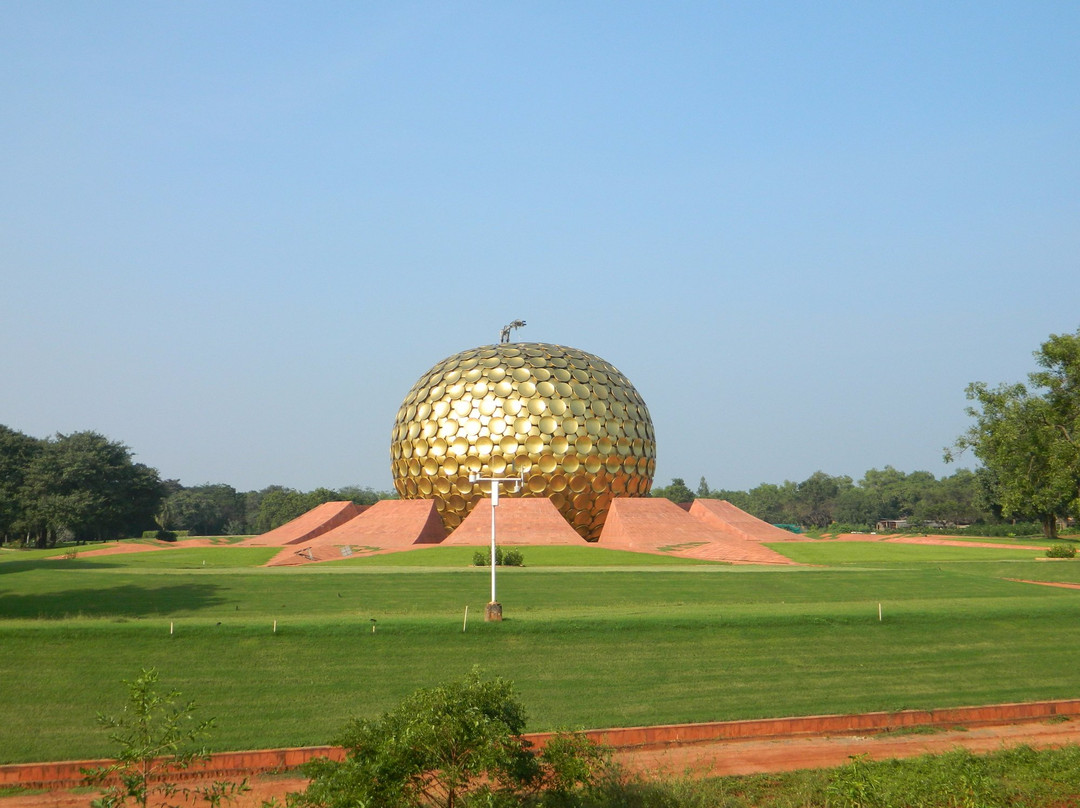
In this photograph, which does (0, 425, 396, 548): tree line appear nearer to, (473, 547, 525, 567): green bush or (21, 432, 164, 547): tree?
(21, 432, 164, 547): tree

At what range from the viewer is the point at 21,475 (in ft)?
162

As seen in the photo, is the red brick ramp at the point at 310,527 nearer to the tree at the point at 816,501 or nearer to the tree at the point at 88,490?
the tree at the point at 88,490

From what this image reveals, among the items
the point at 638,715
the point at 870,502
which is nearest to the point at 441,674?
the point at 638,715

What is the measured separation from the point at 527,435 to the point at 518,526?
4.86m

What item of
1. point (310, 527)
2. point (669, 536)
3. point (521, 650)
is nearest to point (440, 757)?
point (521, 650)

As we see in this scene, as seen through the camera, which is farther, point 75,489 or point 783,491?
point 783,491

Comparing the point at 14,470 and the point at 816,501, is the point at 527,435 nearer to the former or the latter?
the point at 14,470

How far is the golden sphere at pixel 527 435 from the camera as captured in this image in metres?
35.6

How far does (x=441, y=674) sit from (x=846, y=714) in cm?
538

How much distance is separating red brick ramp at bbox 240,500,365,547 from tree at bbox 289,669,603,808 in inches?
1079

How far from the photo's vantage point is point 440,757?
680 centimetres

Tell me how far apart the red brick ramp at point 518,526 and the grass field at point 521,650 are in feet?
36.0

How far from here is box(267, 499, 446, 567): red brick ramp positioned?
29.7 metres

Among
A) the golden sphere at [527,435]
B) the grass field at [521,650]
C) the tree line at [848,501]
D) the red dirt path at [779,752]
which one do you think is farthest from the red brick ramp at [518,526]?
the tree line at [848,501]
